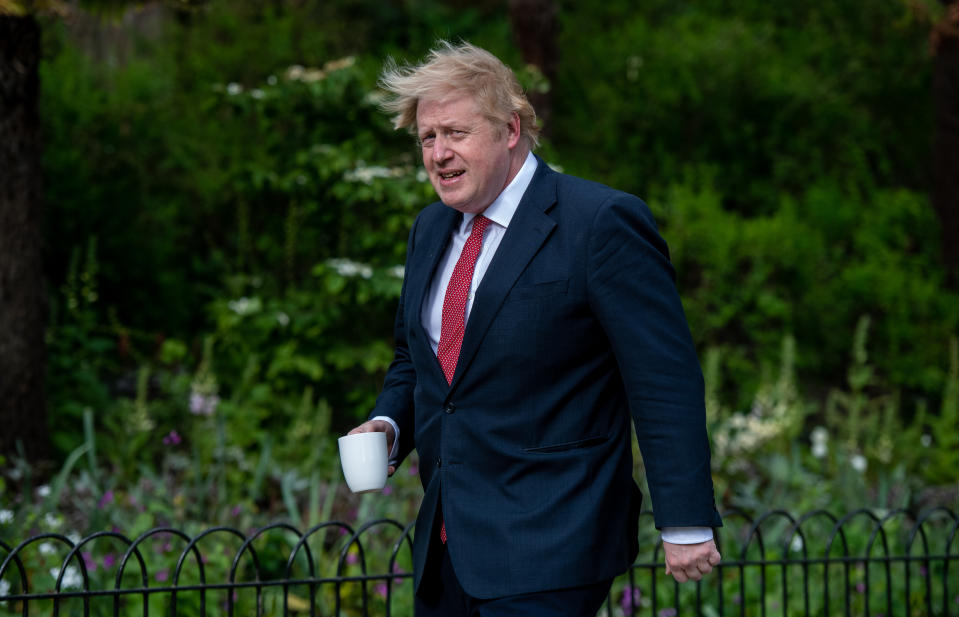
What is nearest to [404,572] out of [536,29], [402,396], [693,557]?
[402,396]

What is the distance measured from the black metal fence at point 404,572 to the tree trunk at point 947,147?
4203 mm

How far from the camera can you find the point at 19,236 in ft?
15.4

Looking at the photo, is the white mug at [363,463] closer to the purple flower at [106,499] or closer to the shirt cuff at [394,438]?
the shirt cuff at [394,438]

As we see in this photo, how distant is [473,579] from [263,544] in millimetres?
2210

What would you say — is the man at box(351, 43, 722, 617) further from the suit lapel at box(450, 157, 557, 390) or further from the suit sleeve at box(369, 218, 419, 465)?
the suit sleeve at box(369, 218, 419, 465)

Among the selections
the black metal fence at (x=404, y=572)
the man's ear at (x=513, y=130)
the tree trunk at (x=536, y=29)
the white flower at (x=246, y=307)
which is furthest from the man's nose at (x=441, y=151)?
the tree trunk at (x=536, y=29)

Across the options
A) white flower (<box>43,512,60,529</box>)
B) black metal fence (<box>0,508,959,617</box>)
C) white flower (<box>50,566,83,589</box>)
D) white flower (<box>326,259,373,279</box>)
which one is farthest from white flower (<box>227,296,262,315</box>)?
white flower (<box>50,566,83,589</box>)

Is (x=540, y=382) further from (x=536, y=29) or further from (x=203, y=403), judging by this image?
(x=536, y=29)

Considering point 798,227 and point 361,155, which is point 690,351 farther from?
point 798,227

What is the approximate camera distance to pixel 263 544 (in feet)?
13.2

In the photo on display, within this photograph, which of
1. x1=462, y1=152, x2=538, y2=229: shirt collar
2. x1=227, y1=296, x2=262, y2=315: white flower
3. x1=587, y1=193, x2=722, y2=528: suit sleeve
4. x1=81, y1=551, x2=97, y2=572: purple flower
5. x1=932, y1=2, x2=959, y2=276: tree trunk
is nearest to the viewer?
x1=587, y1=193, x2=722, y2=528: suit sleeve

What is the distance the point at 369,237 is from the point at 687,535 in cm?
396

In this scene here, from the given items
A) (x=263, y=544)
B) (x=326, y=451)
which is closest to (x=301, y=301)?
(x=326, y=451)

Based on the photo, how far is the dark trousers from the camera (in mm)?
1991
